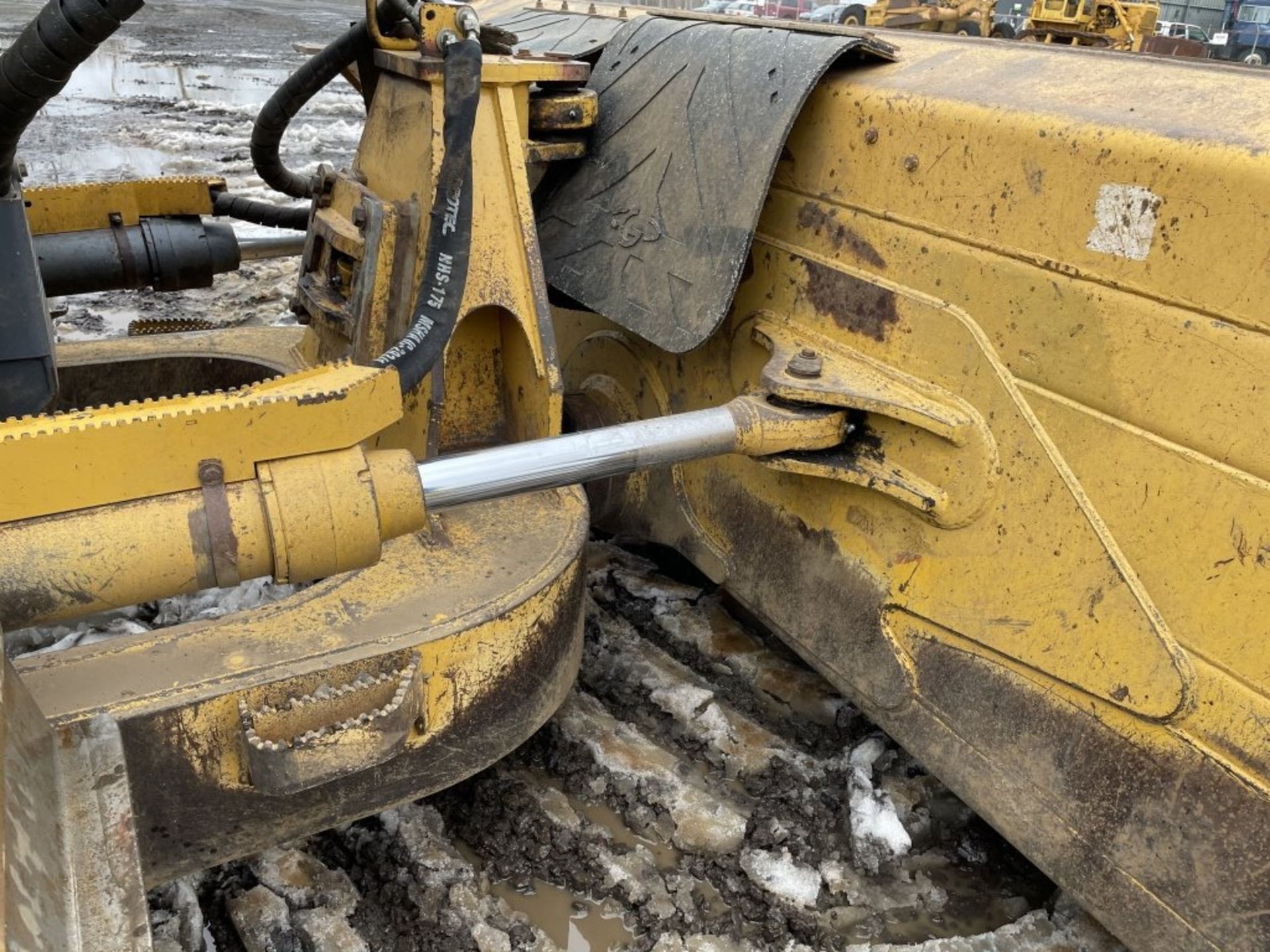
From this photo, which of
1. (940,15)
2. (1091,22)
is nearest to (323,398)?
(940,15)

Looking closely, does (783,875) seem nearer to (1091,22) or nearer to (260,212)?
(260,212)

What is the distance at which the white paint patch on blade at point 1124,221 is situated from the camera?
1.72m

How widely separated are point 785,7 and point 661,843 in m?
24.5

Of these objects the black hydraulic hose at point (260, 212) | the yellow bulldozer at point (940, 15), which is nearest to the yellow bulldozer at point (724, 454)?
the black hydraulic hose at point (260, 212)

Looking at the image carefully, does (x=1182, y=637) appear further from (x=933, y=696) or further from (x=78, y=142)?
→ (x=78, y=142)

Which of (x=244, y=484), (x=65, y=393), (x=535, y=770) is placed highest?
(x=244, y=484)

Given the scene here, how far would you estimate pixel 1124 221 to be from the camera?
1756 millimetres

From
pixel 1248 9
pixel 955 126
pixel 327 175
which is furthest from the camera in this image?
pixel 1248 9

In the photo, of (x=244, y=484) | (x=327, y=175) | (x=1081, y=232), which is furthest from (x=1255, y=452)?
(x=327, y=175)

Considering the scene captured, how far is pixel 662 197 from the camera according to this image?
2.51 meters

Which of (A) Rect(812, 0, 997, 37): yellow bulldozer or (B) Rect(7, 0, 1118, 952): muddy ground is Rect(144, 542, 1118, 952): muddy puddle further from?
(A) Rect(812, 0, 997, 37): yellow bulldozer

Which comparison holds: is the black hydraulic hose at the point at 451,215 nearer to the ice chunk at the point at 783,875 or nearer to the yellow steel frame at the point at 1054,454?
the yellow steel frame at the point at 1054,454

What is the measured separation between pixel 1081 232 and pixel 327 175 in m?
1.91

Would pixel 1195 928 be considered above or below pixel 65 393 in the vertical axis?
below
